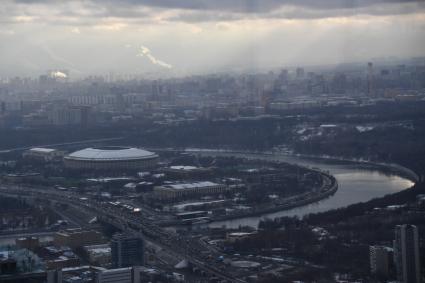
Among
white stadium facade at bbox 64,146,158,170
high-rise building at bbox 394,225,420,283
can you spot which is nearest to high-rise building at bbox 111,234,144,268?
high-rise building at bbox 394,225,420,283

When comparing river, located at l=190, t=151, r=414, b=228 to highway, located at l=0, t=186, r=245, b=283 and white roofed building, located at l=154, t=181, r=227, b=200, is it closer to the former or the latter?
highway, located at l=0, t=186, r=245, b=283

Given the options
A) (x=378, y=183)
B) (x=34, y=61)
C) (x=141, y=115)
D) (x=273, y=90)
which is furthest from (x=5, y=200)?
(x=34, y=61)

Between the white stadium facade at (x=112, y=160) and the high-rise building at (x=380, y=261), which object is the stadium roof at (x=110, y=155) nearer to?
the white stadium facade at (x=112, y=160)

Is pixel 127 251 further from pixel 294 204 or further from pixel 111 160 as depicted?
pixel 111 160

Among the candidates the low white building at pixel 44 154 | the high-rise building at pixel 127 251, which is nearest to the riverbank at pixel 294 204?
the high-rise building at pixel 127 251

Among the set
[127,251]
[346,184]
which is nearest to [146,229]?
[127,251]
